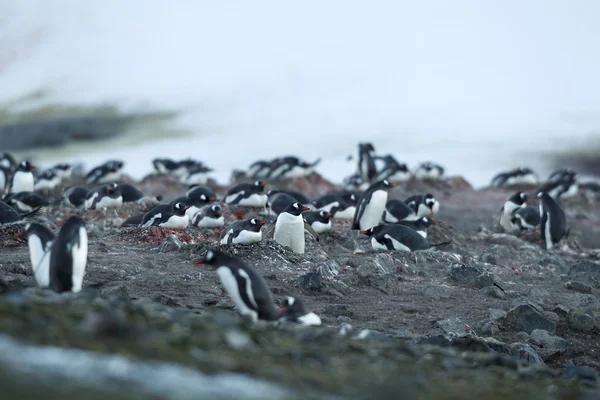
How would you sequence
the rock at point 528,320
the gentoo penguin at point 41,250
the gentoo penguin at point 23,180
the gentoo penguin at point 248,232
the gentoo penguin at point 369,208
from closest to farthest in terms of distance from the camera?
the gentoo penguin at point 41,250 → the rock at point 528,320 → the gentoo penguin at point 248,232 → the gentoo penguin at point 369,208 → the gentoo penguin at point 23,180

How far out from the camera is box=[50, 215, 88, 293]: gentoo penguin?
588 centimetres

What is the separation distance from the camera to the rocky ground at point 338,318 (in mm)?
3723

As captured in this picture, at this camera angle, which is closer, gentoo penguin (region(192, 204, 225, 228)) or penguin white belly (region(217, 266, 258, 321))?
penguin white belly (region(217, 266, 258, 321))

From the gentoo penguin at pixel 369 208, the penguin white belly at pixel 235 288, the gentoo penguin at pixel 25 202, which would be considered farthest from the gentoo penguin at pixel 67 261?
the gentoo penguin at pixel 25 202

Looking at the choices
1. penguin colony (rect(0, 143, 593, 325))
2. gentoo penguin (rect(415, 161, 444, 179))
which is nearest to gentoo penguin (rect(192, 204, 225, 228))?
penguin colony (rect(0, 143, 593, 325))

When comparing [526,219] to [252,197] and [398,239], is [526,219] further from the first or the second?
[252,197]

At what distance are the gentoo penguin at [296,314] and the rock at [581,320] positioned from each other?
275 centimetres

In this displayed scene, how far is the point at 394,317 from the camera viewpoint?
276 inches

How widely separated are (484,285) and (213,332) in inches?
178

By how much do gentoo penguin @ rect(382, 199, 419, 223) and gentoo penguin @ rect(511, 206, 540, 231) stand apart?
1817 mm

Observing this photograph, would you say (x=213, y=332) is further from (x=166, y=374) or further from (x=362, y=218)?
(x=362, y=218)

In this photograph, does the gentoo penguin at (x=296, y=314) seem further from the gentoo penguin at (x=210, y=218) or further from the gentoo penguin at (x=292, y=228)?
the gentoo penguin at (x=210, y=218)

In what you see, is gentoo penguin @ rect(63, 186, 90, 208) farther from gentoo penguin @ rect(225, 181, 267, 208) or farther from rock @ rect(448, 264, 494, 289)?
rock @ rect(448, 264, 494, 289)

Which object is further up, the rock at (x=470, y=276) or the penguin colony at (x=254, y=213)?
the penguin colony at (x=254, y=213)
